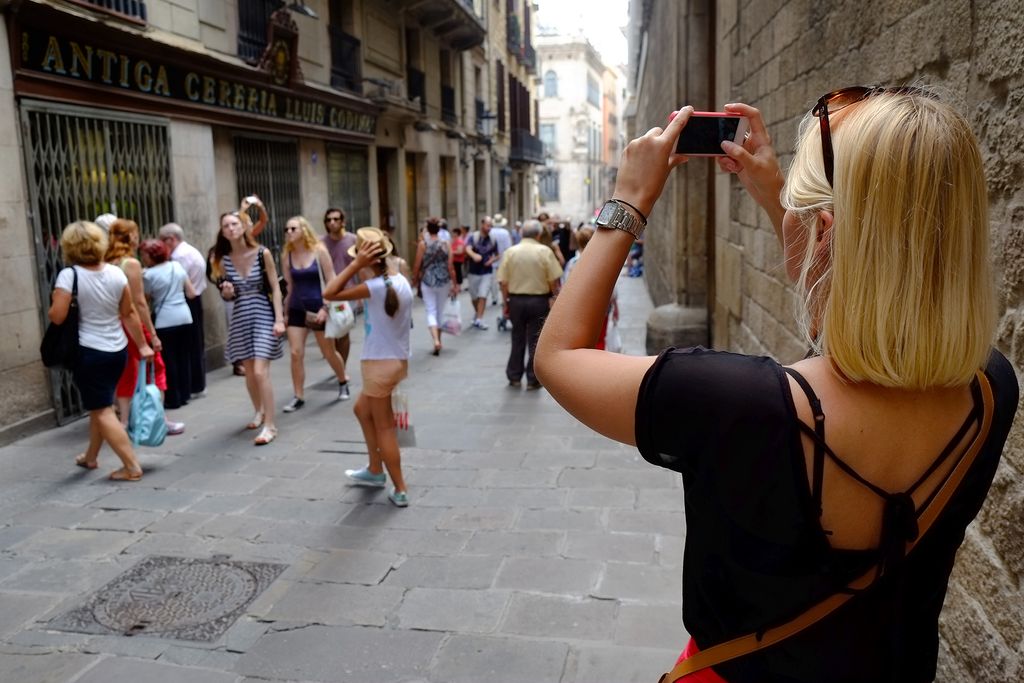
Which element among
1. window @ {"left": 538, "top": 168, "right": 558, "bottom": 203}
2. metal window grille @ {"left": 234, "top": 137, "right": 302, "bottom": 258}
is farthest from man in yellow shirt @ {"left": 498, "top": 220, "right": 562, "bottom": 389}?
window @ {"left": 538, "top": 168, "right": 558, "bottom": 203}

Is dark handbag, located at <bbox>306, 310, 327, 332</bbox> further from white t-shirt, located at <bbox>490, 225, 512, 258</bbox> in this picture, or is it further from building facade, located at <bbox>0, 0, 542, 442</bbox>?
white t-shirt, located at <bbox>490, 225, 512, 258</bbox>

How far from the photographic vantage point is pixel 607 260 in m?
1.33

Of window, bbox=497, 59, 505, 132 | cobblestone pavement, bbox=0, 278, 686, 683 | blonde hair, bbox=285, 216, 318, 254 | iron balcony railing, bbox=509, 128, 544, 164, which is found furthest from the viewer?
iron balcony railing, bbox=509, 128, 544, 164

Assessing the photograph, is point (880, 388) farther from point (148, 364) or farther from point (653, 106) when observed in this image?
point (653, 106)

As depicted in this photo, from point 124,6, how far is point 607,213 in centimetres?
902

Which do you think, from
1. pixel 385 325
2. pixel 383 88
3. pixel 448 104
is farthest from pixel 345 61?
pixel 385 325

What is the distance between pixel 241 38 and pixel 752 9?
754 centimetres

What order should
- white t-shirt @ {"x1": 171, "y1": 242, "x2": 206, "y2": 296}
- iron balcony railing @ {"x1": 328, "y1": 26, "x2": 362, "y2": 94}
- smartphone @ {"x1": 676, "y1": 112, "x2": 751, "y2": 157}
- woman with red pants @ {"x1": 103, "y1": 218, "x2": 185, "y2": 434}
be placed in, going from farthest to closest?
iron balcony railing @ {"x1": 328, "y1": 26, "x2": 362, "y2": 94} → white t-shirt @ {"x1": 171, "y1": 242, "x2": 206, "y2": 296} → woman with red pants @ {"x1": 103, "y1": 218, "x2": 185, "y2": 434} → smartphone @ {"x1": 676, "y1": 112, "x2": 751, "y2": 157}

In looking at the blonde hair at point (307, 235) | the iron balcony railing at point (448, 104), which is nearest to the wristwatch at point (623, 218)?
the blonde hair at point (307, 235)

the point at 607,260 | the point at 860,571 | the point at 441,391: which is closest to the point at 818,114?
the point at 607,260

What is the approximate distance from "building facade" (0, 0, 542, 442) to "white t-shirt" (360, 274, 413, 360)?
11.1 feet

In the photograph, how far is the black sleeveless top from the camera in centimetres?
119

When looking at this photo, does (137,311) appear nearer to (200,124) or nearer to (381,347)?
(381,347)

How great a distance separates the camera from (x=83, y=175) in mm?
8281
